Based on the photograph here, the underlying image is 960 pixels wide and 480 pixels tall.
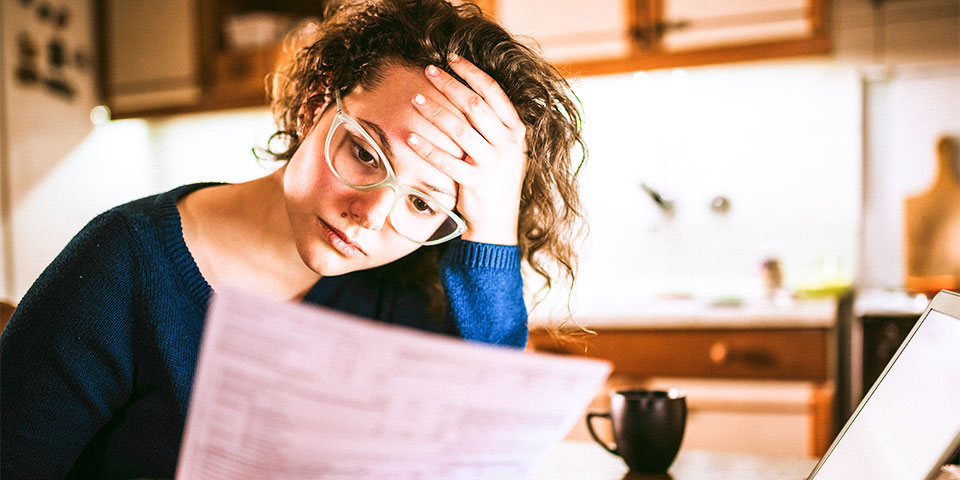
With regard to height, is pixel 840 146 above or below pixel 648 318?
above

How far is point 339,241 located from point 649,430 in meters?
0.37

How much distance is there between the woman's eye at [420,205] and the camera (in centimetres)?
85

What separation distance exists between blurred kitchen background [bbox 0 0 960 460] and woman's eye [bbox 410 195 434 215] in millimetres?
1345

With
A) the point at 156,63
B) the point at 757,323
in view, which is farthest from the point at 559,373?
the point at 156,63

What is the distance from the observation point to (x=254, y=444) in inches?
18.2

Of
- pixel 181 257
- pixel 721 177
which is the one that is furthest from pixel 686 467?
pixel 721 177

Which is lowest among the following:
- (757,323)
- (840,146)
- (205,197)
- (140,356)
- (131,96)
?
(757,323)

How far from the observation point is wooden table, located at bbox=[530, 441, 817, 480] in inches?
30.0

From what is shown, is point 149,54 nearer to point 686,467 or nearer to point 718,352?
point 718,352

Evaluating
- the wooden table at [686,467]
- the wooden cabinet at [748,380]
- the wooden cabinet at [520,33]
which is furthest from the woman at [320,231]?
the wooden cabinet at [748,380]

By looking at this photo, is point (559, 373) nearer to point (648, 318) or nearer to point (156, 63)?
point (648, 318)

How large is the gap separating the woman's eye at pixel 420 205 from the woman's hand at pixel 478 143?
40mm

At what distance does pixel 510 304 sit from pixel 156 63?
96.7 inches

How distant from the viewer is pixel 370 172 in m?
0.82
